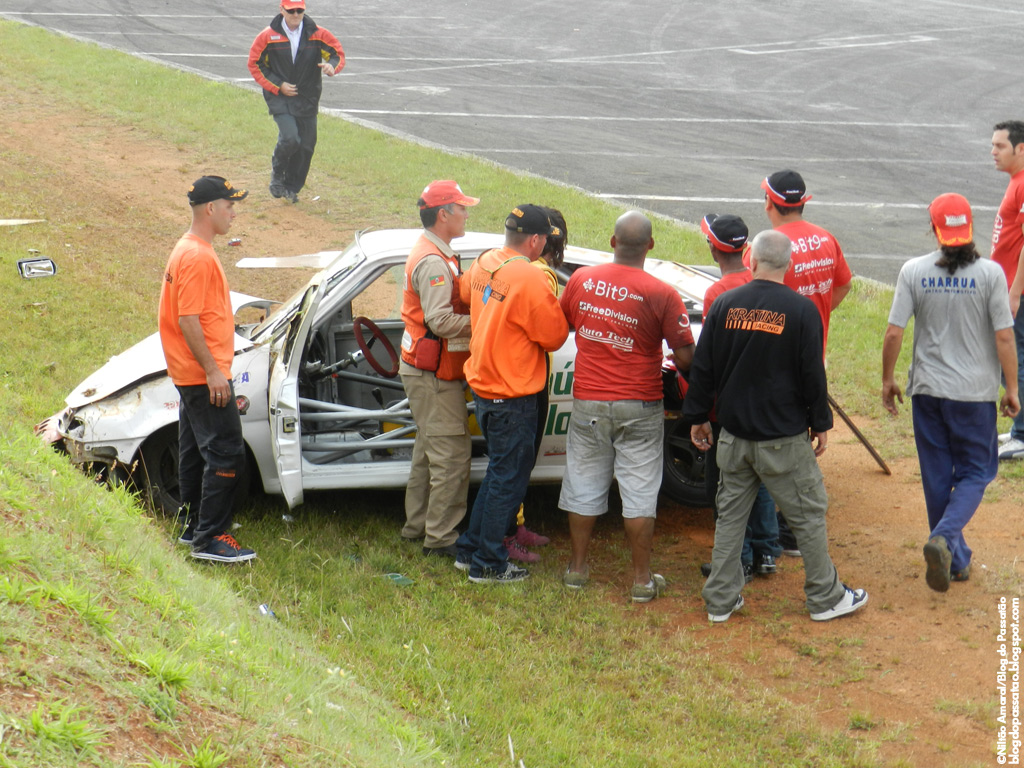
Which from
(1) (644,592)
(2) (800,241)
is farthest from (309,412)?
(2) (800,241)

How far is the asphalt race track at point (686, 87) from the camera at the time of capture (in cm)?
1384

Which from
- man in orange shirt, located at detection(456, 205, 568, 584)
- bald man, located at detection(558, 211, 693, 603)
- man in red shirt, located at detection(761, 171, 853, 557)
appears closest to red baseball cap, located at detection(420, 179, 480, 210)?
man in orange shirt, located at detection(456, 205, 568, 584)

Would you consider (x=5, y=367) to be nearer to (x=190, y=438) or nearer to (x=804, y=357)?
(x=190, y=438)

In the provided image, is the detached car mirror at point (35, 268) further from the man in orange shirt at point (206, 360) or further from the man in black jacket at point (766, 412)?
the man in black jacket at point (766, 412)

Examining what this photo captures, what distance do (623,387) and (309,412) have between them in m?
2.01

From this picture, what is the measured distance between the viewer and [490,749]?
427 centimetres

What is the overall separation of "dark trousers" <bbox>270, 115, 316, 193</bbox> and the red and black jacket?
0.12 m

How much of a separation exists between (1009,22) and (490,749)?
28.6 m

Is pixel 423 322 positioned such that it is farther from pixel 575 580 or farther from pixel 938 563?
pixel 938 563

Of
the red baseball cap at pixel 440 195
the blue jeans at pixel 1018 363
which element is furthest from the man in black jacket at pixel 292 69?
the blue jeans at pixel 1018 363

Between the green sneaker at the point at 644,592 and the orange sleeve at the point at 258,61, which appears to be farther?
the orange sleeve at the point at 258,61

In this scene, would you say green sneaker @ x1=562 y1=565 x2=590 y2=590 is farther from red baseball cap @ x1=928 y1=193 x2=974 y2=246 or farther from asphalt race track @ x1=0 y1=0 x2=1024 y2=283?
asphalt race track @ x1=0 y1=0 x2=1024 y2=283

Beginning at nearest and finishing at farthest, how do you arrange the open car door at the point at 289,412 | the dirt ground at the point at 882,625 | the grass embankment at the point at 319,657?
1. the grass embankment at the point at 319,657
2. the dirt ground at the point at 882,625
3. the open car door at the point at 289,412

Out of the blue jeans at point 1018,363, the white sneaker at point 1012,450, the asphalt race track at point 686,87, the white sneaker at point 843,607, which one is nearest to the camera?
the white sneaker at point 843,607
